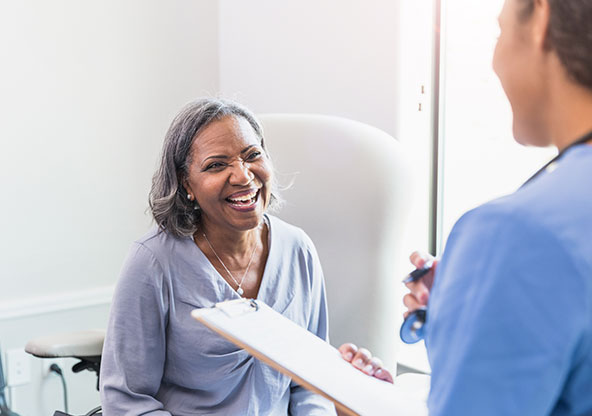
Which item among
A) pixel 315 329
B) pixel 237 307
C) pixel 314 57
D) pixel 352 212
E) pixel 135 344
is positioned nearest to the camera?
pixel 237 307

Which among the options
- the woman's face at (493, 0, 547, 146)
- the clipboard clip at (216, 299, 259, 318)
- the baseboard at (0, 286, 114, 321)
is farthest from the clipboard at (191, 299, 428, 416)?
the baseboard at (0, 286, 114, 321)

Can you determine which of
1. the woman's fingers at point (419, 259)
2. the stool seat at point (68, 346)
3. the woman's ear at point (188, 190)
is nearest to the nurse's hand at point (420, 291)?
the woman's fingers at point (419, 259)

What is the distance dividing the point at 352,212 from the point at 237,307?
2.03 feet

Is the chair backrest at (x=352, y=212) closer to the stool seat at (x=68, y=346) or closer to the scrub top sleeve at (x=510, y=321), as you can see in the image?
the stool seat at (x=68, y=346)

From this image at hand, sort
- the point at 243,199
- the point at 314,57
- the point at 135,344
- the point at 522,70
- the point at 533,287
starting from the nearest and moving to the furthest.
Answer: the point at 533,287 → the point at 522,70 → the point at 135,344 → the point at 243,199 → the point at 314,57

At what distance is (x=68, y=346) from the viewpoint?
1.53 m

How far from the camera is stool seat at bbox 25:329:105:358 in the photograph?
5.01 ft

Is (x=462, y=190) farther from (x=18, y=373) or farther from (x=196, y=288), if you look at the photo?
(x=18, y=373)

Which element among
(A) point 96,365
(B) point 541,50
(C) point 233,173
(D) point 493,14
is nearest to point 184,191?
(C) point 233,173

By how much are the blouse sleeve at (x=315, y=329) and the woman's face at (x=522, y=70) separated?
0.90 m

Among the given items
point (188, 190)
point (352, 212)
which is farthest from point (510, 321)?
point (352, 212)

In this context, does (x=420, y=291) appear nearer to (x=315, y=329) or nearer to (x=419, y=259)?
(x=419, y=259)

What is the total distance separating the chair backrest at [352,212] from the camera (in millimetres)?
1624

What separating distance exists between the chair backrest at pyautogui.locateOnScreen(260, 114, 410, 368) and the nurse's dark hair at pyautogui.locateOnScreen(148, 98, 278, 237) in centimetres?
28
